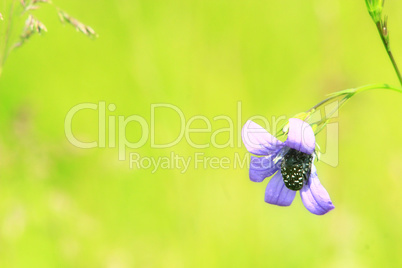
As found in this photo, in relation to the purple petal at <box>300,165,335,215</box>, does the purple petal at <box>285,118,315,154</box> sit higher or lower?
higher

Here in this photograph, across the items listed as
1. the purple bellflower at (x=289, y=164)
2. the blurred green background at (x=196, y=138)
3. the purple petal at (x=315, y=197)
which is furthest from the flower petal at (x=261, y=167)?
the blurred green background at (x=196, y=138)

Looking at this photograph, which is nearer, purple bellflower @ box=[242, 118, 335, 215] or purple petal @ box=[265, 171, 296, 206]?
purple bellflower @ box=[242, 118, 335, 215]

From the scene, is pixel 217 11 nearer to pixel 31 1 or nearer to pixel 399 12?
pixel 399 12

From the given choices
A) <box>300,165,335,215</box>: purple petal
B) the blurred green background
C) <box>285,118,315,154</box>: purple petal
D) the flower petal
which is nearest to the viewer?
<box>285,118,315,154</box>: purple petal

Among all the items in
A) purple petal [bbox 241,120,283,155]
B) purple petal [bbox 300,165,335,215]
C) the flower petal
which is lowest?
purple petal [bbox 300,165,335,215]

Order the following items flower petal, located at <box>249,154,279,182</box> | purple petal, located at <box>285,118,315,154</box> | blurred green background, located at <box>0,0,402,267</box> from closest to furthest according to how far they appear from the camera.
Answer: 1. purple petal, located at <box>285,118,315,154</box>
2. flower petal, located at <box>249,154,279,182</box>
3. blurred green background, located at <box>0,0,402,267</box>

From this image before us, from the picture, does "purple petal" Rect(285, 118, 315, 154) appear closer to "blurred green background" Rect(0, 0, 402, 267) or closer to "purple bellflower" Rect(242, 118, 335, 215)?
"purple bellflower" Rect(242, 118, 335, 215)

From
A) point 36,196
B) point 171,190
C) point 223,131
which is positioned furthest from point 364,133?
point 36,196

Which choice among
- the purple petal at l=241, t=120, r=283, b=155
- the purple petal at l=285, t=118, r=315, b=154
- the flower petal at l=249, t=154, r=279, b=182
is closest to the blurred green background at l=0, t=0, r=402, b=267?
the flower petal at l=249, t=154, r=279, b=182
